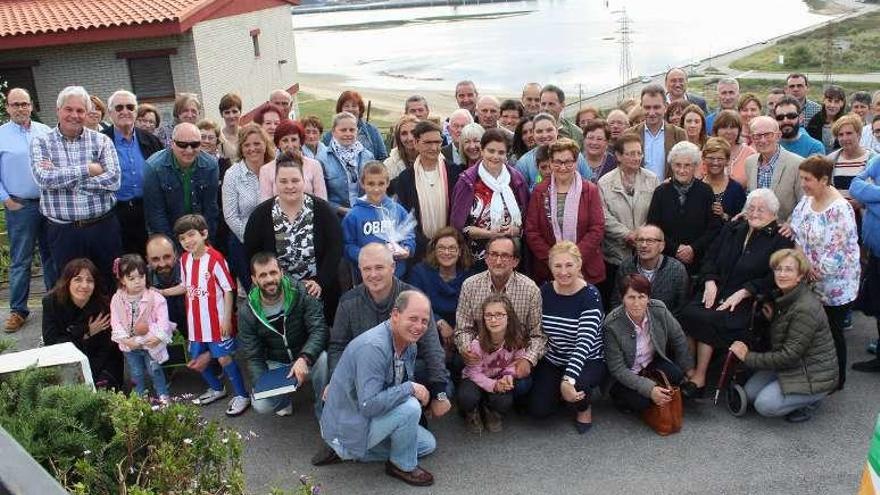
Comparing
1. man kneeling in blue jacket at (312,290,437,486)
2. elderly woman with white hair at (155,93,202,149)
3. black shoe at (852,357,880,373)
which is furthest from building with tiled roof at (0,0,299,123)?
black shoe at (852,357,880,373)

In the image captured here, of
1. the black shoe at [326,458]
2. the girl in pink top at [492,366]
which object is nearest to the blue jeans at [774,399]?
the girl in pink top at [492,366]

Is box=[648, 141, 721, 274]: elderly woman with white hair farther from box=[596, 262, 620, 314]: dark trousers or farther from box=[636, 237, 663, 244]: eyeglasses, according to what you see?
box=[596, 262, 620, 314]: dark trousers

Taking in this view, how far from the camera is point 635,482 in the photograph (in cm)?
461

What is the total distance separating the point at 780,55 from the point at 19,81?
46.3 m

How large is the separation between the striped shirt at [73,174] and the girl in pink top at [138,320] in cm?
84

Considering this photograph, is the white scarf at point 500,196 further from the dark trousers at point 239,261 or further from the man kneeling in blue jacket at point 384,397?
the dark trousers at point 239,261

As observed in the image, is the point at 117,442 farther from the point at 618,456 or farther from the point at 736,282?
the point at 736,282

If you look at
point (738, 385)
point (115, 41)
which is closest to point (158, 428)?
point (738, 385)

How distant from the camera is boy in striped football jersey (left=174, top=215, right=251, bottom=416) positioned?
552 centimetres

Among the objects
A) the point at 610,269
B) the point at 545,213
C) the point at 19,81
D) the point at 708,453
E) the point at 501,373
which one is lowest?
the point at 708,453

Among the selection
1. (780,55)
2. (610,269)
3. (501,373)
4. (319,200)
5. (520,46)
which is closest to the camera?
(501,373)

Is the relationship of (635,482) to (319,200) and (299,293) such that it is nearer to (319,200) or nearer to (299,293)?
(299,293)

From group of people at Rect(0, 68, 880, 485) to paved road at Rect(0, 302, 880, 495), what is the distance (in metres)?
0.15

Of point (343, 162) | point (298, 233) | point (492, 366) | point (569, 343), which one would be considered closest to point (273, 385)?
point (298, 233)
